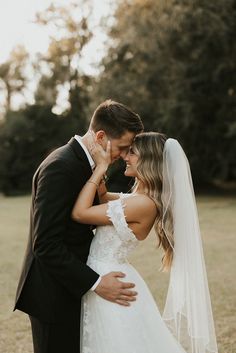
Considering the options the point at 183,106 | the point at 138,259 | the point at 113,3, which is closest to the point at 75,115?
the point at 113,3

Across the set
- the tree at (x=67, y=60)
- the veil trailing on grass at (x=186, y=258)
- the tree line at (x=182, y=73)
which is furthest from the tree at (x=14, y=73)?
the veil trailing on grass at (x=186, y=258)

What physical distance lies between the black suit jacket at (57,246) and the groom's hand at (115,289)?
10 centimetres

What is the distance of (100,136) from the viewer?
3.14 metres

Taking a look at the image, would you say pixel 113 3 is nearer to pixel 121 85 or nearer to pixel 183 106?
pixel 121 85

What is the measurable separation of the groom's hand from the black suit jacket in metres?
0.10

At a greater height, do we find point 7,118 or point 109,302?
point 109,302

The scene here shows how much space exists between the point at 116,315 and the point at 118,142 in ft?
3.66

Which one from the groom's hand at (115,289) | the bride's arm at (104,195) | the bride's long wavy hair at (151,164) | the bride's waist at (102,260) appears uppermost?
the bride's long wavy hair at (151,164)

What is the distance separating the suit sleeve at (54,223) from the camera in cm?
283

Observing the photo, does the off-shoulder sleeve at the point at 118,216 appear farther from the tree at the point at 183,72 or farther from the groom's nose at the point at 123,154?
the tree at the point at 183,72

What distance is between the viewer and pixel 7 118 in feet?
96.9

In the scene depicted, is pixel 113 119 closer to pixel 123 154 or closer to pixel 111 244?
pixel 123 154

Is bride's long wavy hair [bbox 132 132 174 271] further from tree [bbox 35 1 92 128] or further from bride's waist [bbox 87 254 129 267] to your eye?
tree [bbox 35 1 92 128]

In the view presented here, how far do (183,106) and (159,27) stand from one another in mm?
3414
